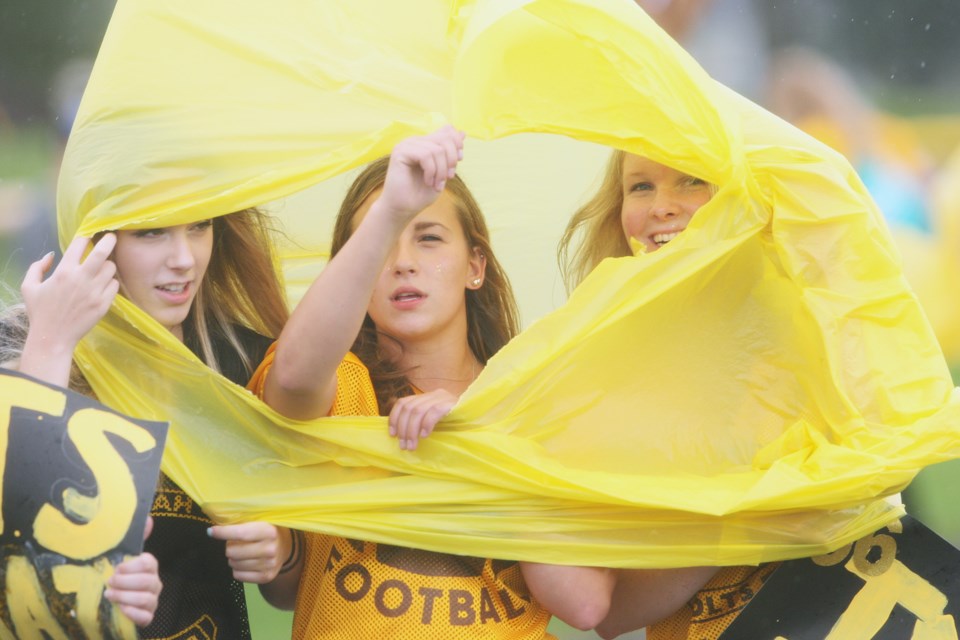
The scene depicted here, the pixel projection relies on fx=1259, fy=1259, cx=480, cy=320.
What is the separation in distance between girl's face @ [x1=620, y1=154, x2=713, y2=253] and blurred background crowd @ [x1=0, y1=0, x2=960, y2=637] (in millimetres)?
2735

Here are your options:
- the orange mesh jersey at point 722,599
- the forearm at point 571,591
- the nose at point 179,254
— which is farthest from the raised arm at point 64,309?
the orange mesh jersey at point 722,599

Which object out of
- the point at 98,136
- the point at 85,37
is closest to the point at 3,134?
the point at 85,37

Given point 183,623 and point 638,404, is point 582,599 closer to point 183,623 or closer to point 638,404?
point 638,404

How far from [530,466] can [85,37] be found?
7045 millimetres

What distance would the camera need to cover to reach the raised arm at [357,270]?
1449mm

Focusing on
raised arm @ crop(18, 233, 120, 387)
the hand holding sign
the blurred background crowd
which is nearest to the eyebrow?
raised arm @ crop(18, 233, 120, 387)

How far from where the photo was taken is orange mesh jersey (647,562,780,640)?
5.65 feet

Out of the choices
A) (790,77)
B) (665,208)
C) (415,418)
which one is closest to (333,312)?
(415,418)

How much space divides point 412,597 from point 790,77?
598 centimetres

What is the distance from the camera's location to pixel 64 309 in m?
1.47

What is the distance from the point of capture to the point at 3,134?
7.61 metres

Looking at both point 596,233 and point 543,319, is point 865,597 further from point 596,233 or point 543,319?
point 596,233

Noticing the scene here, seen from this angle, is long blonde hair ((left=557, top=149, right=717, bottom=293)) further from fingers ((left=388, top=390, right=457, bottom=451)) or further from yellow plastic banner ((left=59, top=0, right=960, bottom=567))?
fingers ((left=388, top=390, right=457, bottom=451))

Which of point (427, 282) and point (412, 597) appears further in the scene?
point (427, 282)
